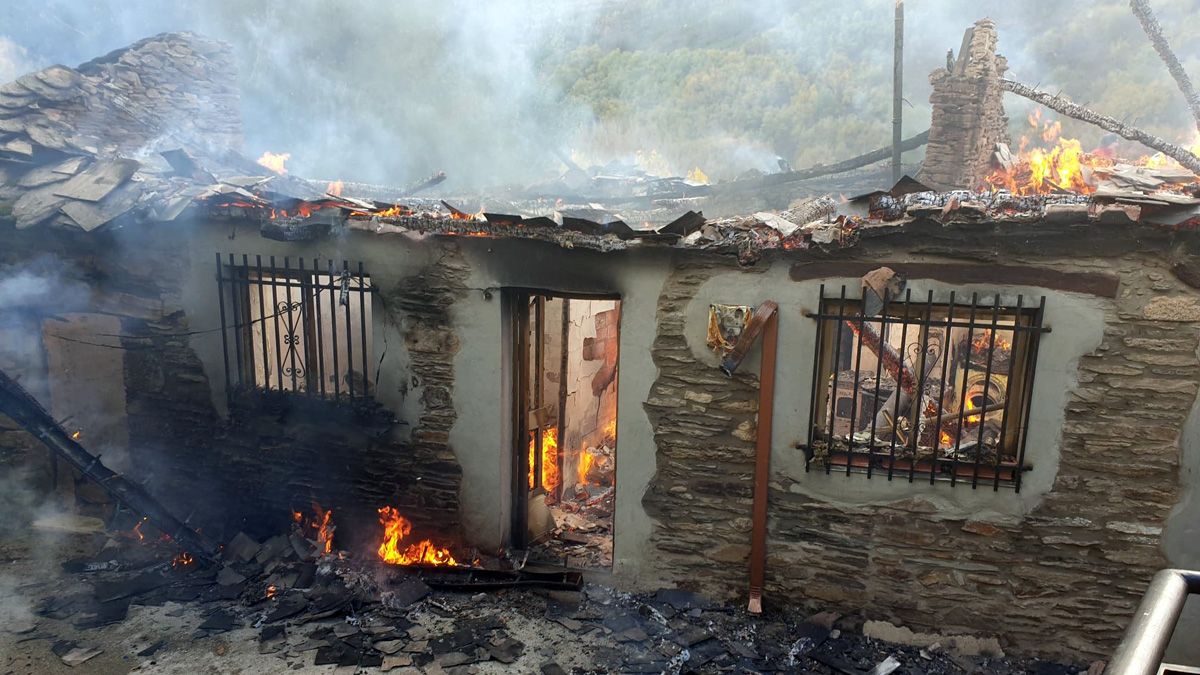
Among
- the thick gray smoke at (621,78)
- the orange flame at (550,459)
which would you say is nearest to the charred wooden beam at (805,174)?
the orange flame at (550,459)

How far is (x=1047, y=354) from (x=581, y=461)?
20.6 feet

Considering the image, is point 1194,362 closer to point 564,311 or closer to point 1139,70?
point 564,311

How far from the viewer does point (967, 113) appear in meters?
11.6

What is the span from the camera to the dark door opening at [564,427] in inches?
303

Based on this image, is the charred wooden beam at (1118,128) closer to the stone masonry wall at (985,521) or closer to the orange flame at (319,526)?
the stone masonry wall at (985,521)

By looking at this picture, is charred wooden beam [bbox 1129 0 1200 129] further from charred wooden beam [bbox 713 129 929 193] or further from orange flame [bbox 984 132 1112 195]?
charred wooden beam [bbox 713 129 929 193]

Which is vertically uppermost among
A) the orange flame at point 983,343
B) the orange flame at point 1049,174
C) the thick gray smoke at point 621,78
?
the thick gray smoke at point 621,78

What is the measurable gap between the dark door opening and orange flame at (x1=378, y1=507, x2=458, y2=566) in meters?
0.87

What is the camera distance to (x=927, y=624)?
642 centimetres

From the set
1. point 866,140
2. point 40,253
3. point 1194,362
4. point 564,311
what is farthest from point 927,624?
point 866,140

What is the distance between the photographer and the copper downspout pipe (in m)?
6.25

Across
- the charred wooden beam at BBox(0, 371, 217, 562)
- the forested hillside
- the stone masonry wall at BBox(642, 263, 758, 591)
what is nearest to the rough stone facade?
the charred wooden beam at BBox(0, 371, 217, 562)

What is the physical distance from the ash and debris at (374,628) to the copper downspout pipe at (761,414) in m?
0.46

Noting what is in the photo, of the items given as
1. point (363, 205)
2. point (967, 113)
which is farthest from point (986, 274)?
point (967, 113)
